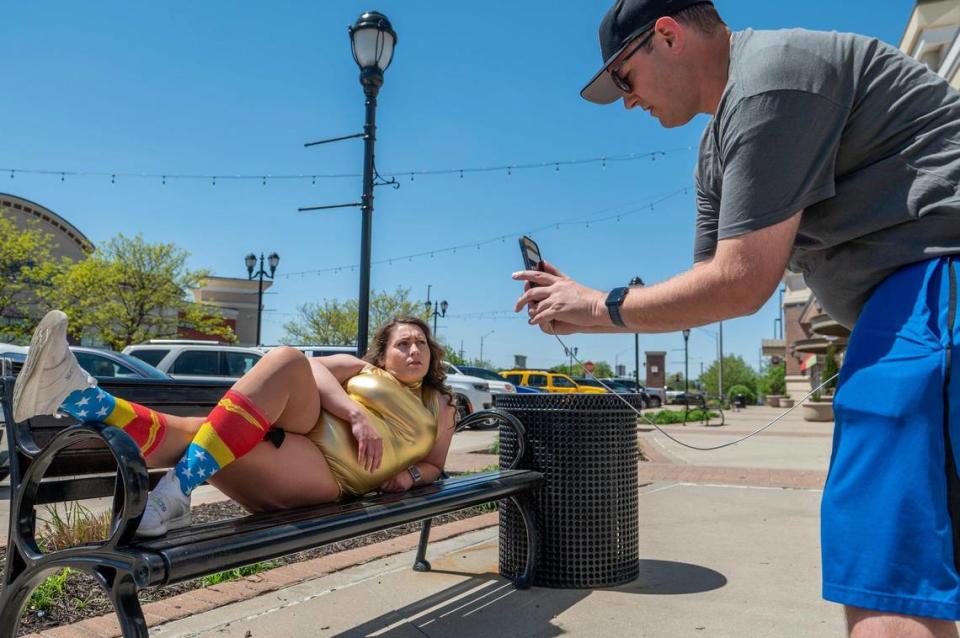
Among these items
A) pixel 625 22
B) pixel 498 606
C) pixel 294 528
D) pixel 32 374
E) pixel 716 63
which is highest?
pixel 625 22

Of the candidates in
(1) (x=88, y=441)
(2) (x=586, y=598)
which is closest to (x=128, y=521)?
(1) (x=88, y=441)

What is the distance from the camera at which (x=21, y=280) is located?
2916cm

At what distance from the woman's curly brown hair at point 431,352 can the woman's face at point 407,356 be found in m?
0.06

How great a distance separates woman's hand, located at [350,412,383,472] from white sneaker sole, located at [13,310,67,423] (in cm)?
115

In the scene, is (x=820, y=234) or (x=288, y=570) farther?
(x=288, y=570)

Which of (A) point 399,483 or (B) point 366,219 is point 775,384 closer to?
(B) point 366,219

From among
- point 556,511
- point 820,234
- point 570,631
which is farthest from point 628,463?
point 820,234

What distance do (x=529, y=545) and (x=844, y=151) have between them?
270 cm

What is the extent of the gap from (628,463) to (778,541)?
68.0 inches

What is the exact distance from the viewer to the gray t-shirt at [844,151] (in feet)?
4.54

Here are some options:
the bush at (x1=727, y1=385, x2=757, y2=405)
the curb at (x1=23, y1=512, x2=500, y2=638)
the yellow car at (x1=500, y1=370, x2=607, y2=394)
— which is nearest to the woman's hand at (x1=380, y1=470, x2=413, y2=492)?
the curb at (x1=23, y1=512, x2=500, y2=638)

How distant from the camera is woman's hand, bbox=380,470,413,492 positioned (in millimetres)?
3334

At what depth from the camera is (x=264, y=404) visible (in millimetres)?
2643

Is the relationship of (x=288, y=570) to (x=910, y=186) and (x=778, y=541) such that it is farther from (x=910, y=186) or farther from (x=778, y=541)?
(x=910, y=186)
